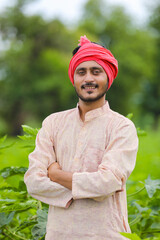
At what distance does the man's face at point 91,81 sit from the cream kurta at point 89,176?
121 millimetres

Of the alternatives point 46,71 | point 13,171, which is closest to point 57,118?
point 13,171

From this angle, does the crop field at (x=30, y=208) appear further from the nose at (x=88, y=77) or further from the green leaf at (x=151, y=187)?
the nose at (x=88, y=77)

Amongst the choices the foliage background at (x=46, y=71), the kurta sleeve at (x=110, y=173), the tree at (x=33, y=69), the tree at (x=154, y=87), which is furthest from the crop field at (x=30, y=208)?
the tree at (x=154, y=87)

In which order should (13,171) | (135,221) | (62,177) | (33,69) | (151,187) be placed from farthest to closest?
(33,69)
(135,221)
(13,171)
(151,187)
(62,177)

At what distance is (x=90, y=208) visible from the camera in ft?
9.21

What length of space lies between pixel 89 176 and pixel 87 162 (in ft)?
0.55

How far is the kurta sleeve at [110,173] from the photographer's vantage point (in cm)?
270

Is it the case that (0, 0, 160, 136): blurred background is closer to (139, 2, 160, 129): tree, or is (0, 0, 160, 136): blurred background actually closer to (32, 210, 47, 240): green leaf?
(139, 2, 160, 129): tree

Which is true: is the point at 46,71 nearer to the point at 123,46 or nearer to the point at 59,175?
the point at 123,46

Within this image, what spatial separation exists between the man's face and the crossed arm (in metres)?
0.49

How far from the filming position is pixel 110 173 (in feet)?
8.87

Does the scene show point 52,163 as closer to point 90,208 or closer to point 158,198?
point 90,208

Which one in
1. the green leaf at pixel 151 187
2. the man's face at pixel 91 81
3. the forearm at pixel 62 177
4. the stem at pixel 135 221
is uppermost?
the man's face at pixel 91 81

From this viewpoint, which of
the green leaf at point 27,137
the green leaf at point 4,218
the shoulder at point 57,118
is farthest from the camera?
the green leaf at point 27,137
